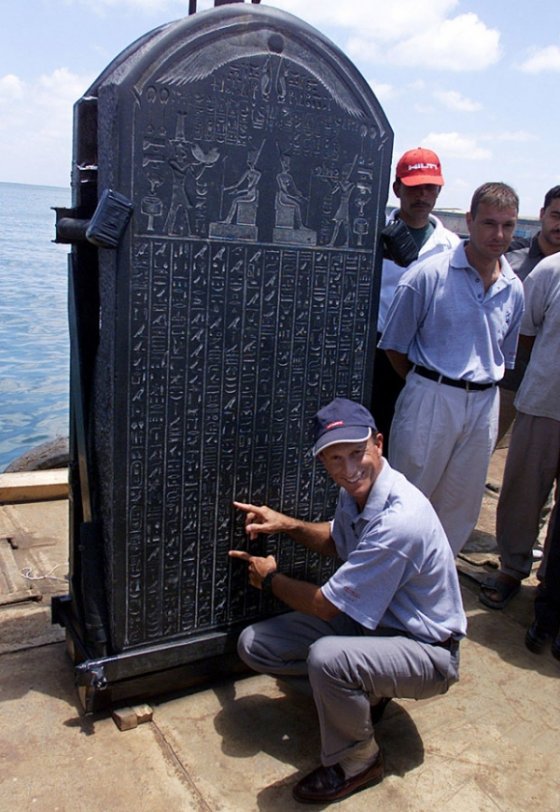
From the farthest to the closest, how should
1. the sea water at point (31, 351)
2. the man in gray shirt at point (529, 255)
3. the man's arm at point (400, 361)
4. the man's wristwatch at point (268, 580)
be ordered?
the sea water at point (31, 351), the man in gray shirt at point (529, 255), the man's arm at point (400, 361), the man's wristwatch at point (268, 580)

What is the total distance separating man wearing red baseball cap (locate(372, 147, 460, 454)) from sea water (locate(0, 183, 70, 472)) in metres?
3.58

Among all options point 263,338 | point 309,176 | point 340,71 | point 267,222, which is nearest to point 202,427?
point 263,338

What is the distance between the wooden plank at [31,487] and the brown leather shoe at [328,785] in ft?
9.71

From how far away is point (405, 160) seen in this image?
3.76 m

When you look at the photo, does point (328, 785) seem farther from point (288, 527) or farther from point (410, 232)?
point (410, 232)

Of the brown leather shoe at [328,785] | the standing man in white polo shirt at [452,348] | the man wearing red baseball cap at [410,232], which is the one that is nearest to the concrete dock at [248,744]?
the brown leather shoe at [328,785]

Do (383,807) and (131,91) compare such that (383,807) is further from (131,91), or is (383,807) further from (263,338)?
(131,91)

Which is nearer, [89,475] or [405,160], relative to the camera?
[89,475]

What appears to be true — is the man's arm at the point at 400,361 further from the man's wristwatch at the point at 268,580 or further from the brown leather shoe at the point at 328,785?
the brown leather shoe at the point at 328,785

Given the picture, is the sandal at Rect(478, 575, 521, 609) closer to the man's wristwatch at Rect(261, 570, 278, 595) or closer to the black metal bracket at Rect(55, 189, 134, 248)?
the man's wristwatch at Rect(261, 570, 278, 595)

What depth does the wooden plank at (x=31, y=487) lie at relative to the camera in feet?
15.8

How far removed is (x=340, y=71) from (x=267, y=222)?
612 millimetres

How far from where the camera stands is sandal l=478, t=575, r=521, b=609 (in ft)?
12.4

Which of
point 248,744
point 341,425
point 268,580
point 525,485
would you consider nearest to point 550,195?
point 525,485
